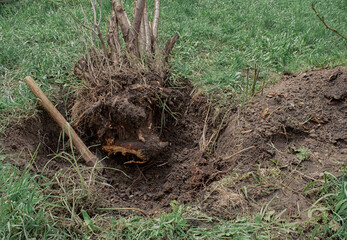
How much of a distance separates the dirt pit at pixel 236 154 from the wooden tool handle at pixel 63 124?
12cm

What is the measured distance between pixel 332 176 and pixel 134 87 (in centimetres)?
166

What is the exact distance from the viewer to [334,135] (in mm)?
2578

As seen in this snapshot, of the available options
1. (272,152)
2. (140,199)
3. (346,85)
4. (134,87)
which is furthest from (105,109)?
(346,85)

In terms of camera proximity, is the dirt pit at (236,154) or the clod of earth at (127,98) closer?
the dirt pit at (236,154)

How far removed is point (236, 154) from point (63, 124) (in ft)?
4.78

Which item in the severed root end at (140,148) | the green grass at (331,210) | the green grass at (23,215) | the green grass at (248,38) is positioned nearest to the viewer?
the green grass at (23,215)

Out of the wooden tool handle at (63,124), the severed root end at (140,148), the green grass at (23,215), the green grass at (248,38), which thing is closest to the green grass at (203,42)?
the green grass at (248,38)

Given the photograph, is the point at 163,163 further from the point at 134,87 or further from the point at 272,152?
the point at 272,152

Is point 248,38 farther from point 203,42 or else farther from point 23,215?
point 23,215

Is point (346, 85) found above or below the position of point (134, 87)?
below

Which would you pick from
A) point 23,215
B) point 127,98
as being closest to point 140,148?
point 127,98

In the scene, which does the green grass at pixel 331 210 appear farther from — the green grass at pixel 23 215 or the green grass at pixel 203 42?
the green grass at pixel 23 215

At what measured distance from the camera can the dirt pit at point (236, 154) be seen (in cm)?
225

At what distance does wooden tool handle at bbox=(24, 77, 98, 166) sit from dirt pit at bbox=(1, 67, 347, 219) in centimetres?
12
